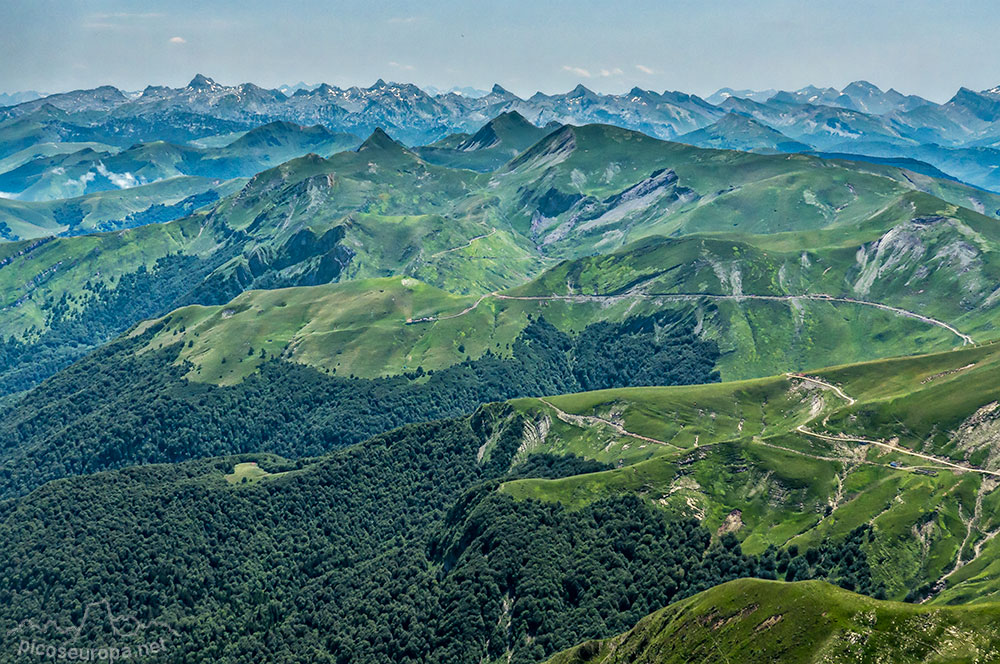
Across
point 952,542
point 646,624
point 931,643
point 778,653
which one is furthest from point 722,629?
point 952,542

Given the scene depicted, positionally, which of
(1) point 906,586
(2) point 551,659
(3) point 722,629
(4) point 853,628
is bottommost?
(2) point 551,659

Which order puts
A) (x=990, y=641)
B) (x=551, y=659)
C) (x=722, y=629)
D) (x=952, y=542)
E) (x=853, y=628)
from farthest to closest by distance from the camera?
(x=952, y=542) → (x=551, y=659) → (x=722, y=629) → (x=853, y=628) → (x=990, y=641)

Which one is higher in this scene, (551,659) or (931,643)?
(931,643)

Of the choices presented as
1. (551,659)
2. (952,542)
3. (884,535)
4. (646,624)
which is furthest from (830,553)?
(551,659)

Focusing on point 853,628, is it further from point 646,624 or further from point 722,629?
point 646,624

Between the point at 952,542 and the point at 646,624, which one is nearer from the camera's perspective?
the point at 646,624

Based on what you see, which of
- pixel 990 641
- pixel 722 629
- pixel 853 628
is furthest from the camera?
pixel 722 629
